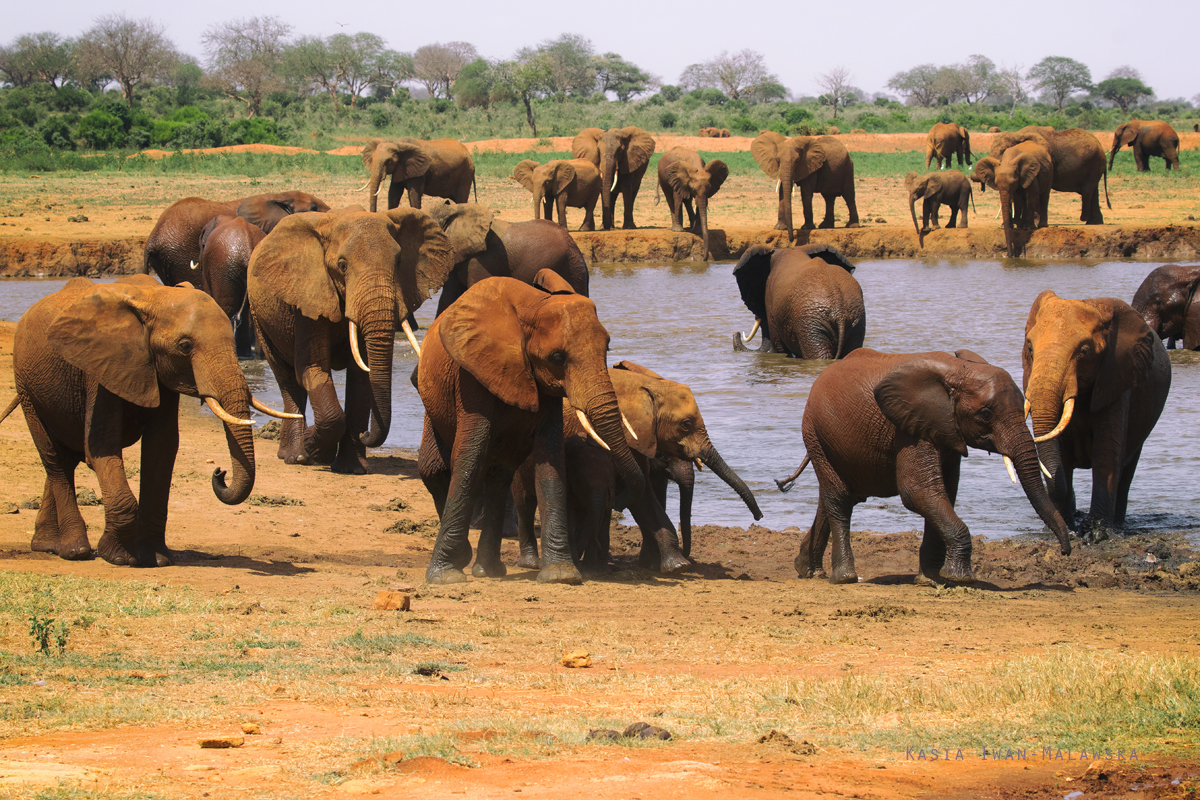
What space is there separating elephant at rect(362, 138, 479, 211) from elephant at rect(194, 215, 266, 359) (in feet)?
26.2

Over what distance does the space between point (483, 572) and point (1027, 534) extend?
4.15m

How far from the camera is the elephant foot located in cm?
722

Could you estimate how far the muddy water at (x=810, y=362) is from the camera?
10406mm

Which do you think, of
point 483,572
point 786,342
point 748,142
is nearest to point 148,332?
point 483,572

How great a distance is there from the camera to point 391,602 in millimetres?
6418

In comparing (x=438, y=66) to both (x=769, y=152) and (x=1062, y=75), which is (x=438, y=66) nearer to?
(x=1062, y=75)

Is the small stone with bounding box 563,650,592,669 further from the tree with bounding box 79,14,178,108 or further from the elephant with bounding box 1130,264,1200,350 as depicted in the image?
the tree with bounding box 79,14,178,108

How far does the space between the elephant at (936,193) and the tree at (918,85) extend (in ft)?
269

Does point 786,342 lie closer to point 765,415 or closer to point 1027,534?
point 765,415

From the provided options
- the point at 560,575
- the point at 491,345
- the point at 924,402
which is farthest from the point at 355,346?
the point at 924,402

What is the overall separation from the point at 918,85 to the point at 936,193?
8808cm

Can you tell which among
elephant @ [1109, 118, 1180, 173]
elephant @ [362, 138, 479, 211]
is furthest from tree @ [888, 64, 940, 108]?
elephant @ [362, 138, 479, 211]

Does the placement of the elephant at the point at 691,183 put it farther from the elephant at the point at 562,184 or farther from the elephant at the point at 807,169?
the elephant at the point at 562,184

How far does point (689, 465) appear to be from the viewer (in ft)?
27.5
